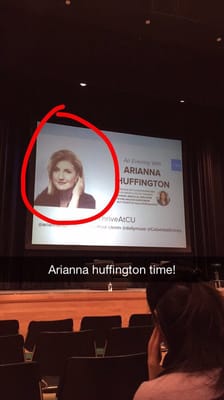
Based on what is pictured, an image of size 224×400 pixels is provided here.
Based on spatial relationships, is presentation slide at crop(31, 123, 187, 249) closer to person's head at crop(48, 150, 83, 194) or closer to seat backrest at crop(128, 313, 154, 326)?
person's head at crop(48, 150, 83, 194)

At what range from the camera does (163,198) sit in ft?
24.4

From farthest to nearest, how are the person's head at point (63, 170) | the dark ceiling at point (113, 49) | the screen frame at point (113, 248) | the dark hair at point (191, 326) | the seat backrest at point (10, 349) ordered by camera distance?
the person's head at point (63, 170) → the screen frame at point (113, 248) → the dark ceiling at point (113, 49) → the seat backrest at point (10, 349) → the dark hair at point (191, 326)

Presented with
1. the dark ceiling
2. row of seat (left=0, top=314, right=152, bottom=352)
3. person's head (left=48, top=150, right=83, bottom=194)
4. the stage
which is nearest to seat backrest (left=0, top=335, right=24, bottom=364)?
row of seat (left=0, top=314, right=152, bottom=352)

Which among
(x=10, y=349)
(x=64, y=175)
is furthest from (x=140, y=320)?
(x=64, y=175)

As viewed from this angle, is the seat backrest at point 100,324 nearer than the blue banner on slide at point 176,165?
Yes

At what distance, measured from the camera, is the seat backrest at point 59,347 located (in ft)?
7.32

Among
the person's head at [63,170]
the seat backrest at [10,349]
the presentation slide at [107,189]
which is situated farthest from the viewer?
the person's head at [63,170]

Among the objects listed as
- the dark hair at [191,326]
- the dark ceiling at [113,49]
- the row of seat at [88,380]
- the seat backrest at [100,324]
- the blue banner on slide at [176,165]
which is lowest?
the seat backrest at [100,324]

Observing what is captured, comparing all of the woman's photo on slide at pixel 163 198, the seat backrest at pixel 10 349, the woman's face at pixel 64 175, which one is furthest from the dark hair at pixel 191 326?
the woman's photo on slide at pixel 163 198

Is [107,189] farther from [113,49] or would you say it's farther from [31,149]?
[113,49]

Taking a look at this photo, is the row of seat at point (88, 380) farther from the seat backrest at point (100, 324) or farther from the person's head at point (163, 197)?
the person's head at point (163, 197)

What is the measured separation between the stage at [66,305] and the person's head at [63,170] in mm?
2827

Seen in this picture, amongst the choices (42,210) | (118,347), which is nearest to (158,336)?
(118,347)

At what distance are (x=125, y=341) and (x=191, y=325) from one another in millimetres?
1584
